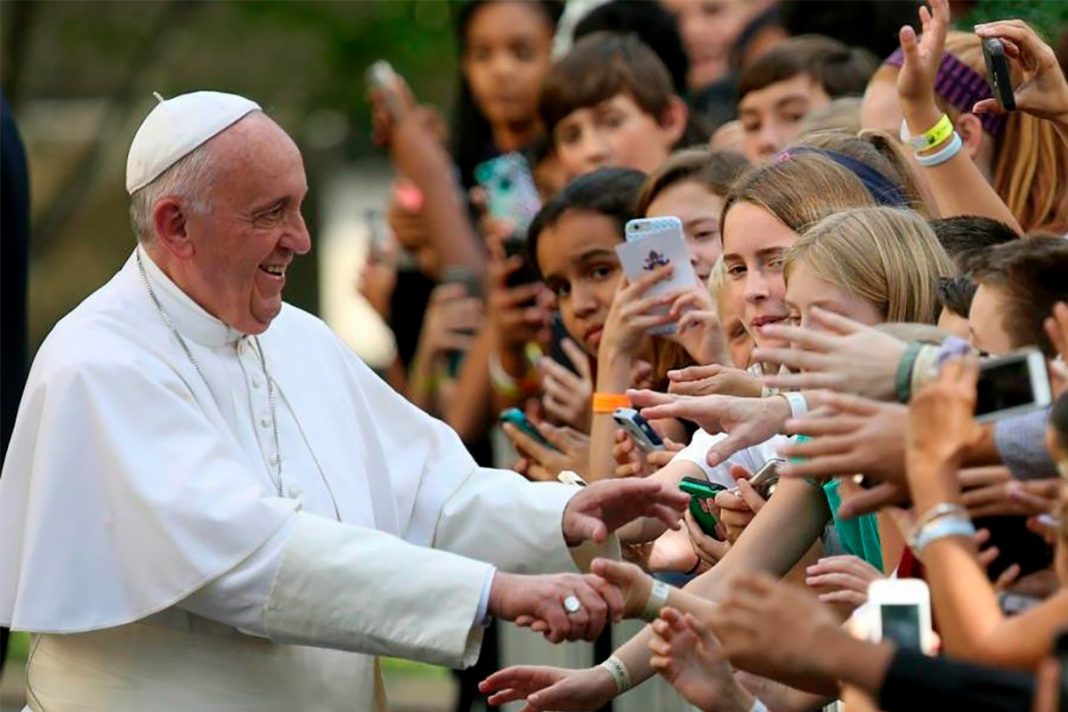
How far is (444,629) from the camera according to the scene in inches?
227

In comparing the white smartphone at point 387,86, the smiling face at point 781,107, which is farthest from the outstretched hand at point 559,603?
the white smartphone at point 387,86

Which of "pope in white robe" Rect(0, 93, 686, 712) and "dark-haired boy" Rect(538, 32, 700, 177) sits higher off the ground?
"dark-haired boy" Rect(538, 32, 700, 177)

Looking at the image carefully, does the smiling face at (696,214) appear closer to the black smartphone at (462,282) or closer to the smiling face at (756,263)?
the smiling face at (756,263)

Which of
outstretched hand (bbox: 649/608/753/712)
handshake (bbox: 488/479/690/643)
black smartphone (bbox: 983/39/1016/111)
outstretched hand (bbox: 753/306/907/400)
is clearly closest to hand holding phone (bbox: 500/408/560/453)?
handshake (bbox: 488/479/690/643)

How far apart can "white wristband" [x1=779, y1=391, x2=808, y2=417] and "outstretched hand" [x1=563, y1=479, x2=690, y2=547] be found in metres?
0.40

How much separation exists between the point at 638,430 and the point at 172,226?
4.48ft

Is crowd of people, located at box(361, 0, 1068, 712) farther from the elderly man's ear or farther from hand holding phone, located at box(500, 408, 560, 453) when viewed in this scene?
the elderly man's ear

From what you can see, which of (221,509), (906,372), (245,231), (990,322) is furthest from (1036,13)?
(906,372)

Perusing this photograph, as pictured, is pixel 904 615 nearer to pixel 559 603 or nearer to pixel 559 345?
pixel 559 603

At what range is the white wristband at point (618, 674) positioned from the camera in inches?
232

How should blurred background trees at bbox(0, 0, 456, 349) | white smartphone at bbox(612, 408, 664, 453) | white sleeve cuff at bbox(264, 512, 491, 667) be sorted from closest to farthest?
white sleeve cuff at bbox(264, 512, 491, 667), white smartphone at bbox(612, 408, 664, 453), blurred background trees at bbox(0, 0, 456, 349)

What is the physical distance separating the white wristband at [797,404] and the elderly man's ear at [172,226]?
1.53 m

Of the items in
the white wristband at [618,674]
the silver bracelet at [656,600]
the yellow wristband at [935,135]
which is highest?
the yellow wristband at [935,135]

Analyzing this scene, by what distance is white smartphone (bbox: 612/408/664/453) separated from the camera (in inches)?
265
